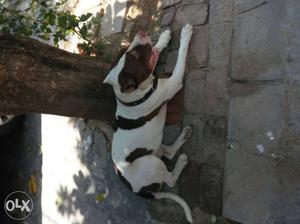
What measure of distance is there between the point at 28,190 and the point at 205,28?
3.66 m

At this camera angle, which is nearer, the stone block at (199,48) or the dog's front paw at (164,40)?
the stone block at (199,48)

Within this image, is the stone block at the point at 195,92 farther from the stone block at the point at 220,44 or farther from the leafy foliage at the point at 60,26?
the leafy foliage at the point at 60,26

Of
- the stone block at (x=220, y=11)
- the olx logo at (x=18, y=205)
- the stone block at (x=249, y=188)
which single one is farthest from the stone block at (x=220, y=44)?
the olx logo at (x=18, y=205)

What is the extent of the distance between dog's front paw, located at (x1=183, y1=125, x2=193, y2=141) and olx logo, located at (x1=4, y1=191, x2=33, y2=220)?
3.09m

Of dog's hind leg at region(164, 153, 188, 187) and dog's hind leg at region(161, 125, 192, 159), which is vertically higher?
dog's hind leg at region(161, 125, 192, 159)

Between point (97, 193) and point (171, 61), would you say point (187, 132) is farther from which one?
point (97, 193)


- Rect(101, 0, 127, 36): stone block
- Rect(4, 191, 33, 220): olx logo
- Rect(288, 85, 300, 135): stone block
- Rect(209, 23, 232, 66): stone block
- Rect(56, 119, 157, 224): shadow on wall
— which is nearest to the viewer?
Rect(288, 85, 300, 135): stone block

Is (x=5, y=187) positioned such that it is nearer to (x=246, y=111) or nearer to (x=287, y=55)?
(x=246, y=111)

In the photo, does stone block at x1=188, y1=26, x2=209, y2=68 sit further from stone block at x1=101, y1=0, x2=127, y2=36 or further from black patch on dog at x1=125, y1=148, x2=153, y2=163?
stone block at x1=101, y1=0, x2=127, y2=36

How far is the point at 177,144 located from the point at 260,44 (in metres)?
1.16

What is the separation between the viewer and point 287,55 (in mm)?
2678

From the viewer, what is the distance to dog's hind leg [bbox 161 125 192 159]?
3.40 metres

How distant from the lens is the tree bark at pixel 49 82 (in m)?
2.83

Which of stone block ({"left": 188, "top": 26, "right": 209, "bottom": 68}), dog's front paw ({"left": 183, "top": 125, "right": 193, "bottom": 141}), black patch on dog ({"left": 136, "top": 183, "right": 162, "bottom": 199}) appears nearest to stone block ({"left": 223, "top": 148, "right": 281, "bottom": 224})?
dog's front paw ({"left": 183, "top": 125, "right": 193, "bottom": 141})
